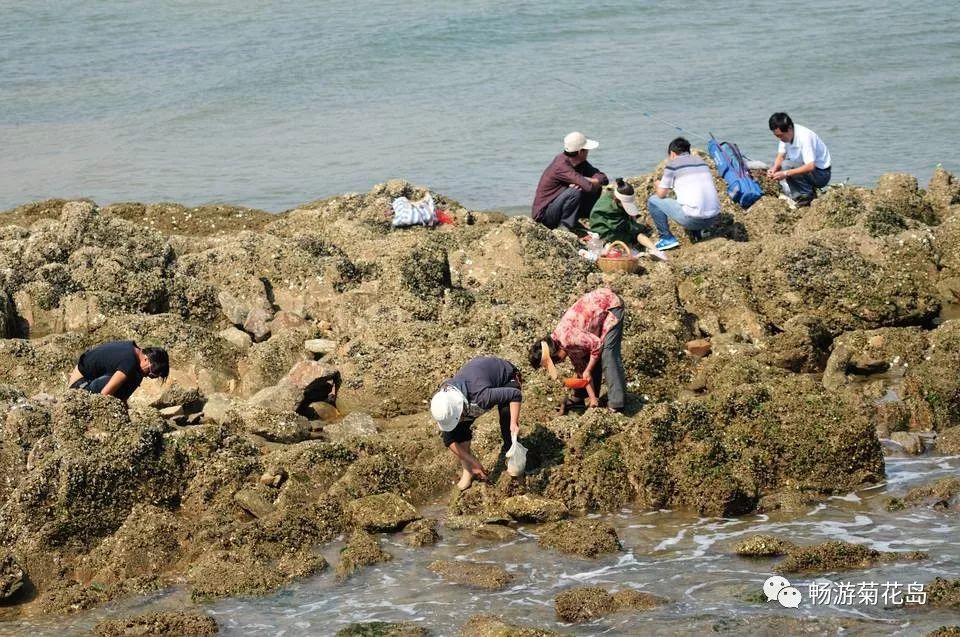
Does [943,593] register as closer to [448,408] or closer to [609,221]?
[448,408]

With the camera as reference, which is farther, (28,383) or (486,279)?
(486,279)

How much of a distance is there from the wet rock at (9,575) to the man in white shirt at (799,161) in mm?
9460

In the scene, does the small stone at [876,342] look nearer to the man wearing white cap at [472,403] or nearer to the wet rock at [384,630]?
the man wearing white cap at [472,403]

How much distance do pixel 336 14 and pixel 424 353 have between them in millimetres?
24544

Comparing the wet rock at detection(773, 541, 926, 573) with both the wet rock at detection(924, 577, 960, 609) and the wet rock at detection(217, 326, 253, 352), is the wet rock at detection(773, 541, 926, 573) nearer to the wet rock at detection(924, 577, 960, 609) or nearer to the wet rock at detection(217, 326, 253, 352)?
the wet rock at detection(924, 577, 960, 609)

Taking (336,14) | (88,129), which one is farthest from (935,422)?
(336,14)

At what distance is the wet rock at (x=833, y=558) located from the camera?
25.7 ft

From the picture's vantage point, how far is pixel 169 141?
23688 mm

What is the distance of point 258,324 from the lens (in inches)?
484

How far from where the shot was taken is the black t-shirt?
9.74 metres

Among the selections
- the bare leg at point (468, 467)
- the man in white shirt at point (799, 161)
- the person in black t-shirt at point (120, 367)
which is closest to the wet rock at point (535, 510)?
the bare leg at point (468, 467)

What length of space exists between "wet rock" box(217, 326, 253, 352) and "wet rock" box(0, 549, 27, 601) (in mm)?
3808

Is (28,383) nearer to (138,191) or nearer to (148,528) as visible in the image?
(148,528)

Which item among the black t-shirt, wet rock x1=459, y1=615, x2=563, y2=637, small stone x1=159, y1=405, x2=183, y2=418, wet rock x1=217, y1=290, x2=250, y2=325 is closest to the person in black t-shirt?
the black t-shirt
